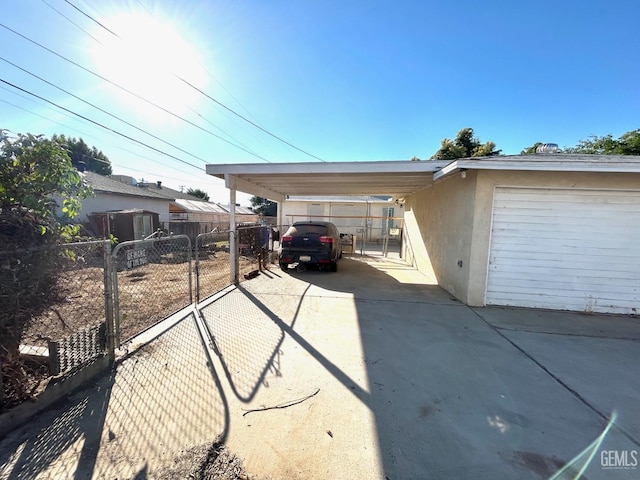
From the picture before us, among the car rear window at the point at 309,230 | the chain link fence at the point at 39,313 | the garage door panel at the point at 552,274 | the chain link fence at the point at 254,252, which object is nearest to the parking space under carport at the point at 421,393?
the garage door panel at the point at 552,274

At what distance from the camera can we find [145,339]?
3676 mm

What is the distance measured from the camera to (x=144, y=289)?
6.51 m

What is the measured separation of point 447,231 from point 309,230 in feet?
13.1

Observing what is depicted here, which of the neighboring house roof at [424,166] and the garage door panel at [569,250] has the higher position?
the neighboring house roof at [424,166]

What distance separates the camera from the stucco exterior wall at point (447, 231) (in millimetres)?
5875

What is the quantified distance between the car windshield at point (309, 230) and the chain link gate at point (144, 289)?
3.24m

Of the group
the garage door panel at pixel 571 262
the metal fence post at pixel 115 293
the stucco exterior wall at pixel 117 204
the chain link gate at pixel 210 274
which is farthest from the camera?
the stucco exterior wall at pixel 117 204

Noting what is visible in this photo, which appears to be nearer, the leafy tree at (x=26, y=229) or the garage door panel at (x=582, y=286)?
the leafy tree at (x=26, y=229)

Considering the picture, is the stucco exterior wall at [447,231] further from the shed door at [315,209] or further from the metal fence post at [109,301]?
the shed door at [315,209]

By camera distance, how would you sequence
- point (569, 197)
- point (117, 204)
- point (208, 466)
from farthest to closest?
point (117, 204) → point (569, 197) → point (208, 466)

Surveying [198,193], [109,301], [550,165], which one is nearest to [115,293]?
[109,301]

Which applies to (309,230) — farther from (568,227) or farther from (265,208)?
(265,208)

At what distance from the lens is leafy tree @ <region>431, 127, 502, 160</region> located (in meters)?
22.6

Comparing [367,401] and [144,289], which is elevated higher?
[367,401]
